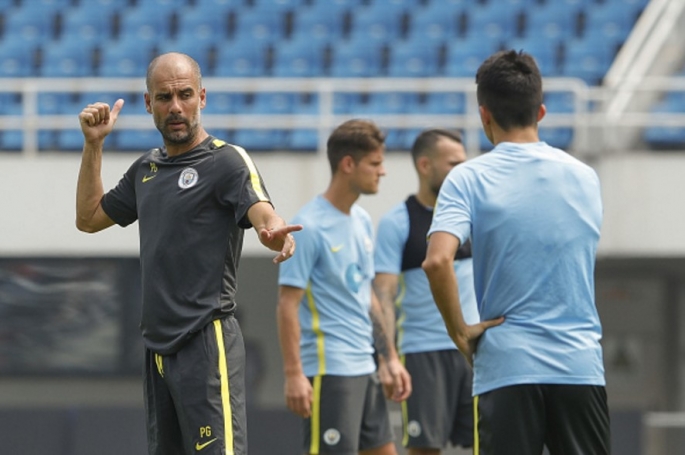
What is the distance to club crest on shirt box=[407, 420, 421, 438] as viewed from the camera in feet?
22.8

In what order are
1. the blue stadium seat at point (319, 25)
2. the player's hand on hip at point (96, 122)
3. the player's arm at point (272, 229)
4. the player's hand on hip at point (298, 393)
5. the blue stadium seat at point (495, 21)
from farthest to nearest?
the blue stadium seat at point (495, 21)
the blue stadium seat at point (319, 25)
the player's hand on hip at point (298, 393)
the player's hand on hip at point (96, 122)
the player's arm at point (272, 229)

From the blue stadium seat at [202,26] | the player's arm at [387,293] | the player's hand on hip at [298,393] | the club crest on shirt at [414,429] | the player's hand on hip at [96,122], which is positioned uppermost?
the blue stadium seat at [202,26]

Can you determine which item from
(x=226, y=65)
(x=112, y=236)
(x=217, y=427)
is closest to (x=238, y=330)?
(x=217, y=427)

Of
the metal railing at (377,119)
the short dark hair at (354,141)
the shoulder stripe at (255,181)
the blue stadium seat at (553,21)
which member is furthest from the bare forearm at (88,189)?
the blue stadium seat at (553,21)

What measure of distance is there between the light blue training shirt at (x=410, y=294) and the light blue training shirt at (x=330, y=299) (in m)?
0.36

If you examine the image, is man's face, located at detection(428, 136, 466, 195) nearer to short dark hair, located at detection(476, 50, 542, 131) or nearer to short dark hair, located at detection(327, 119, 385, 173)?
short dark hair, located at detection(327, 119, 385, 173)

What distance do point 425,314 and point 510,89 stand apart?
2.77 meters

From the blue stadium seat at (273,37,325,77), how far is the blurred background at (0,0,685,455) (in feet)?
0.06

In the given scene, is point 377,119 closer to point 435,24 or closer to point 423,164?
point 435,24

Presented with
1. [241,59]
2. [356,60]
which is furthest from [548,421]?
[241,59]

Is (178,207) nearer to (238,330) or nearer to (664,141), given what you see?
(238,330)

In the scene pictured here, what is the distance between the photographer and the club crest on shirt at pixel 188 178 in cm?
469

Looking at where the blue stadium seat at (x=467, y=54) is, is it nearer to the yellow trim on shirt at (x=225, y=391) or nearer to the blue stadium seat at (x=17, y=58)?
the blue stadium seat at (x=17, y=58)

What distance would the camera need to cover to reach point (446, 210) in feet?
14.5
